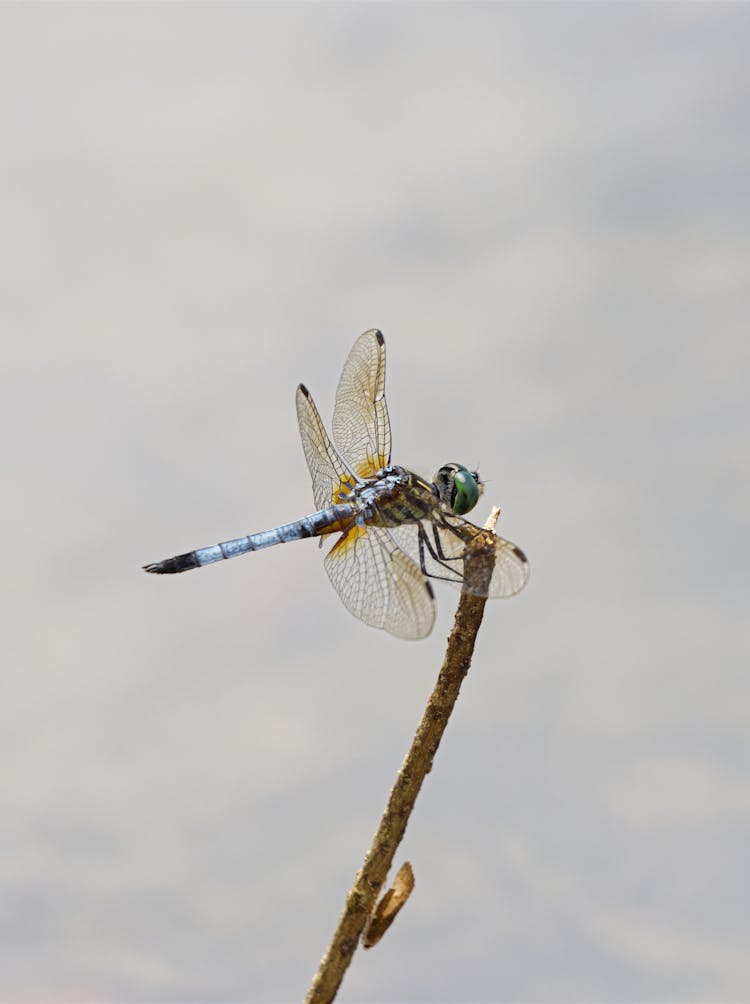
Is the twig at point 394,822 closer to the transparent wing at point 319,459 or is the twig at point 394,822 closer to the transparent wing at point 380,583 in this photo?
the transparent wing at point 380,583

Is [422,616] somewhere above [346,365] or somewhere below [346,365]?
below

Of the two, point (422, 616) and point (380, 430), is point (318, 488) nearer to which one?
point (380, 430)

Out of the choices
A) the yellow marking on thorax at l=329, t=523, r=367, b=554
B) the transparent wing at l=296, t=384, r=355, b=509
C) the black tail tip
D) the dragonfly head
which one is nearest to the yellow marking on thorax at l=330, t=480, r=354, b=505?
the transparent wing at l=296, t=384, r=355, b=509

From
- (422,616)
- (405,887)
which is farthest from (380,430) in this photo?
(405,887)

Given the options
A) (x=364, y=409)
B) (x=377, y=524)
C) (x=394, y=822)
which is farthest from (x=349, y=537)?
(x=394, y=822)

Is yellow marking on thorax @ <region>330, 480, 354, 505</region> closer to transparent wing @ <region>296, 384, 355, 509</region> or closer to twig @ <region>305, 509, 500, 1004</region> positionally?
transparent wing @ <region>296, 384, 355, 509</region>

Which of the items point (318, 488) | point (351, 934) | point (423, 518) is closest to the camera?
point (351, 934)

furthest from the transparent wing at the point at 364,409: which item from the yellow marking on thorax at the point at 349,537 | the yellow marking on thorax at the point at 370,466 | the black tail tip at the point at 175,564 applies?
the black tail tip at the point at 175,564
